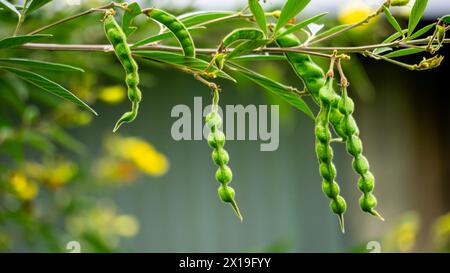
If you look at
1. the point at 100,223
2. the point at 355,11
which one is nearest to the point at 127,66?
the point at 355,11

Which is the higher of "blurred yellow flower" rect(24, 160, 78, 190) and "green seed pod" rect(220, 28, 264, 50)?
"blurred yellow flower" rect(24, 160, 78, 190)

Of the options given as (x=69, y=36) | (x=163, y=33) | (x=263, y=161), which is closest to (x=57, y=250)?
(x=69, y=36)

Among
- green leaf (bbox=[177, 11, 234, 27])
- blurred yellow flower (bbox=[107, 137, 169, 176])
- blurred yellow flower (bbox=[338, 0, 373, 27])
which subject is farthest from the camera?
blurred yellow flower (bbox=[107, 137, 169, 176])

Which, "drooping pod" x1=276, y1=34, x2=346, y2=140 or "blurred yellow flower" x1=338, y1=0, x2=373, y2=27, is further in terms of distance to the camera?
"blurred yellow flower" x1=338, y1=0, x2=373, y2=27

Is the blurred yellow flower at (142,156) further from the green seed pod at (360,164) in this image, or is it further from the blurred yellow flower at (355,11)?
the green seed pod at (360,164)

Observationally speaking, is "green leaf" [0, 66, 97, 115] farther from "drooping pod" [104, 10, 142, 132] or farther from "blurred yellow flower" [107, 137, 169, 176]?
"blurred yellow flower" [107, 137, 169, 176]

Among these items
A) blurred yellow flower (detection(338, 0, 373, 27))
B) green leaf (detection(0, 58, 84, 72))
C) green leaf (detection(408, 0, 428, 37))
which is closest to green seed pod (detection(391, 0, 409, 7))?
green leaf (detection(408, 0, 428, 37))
